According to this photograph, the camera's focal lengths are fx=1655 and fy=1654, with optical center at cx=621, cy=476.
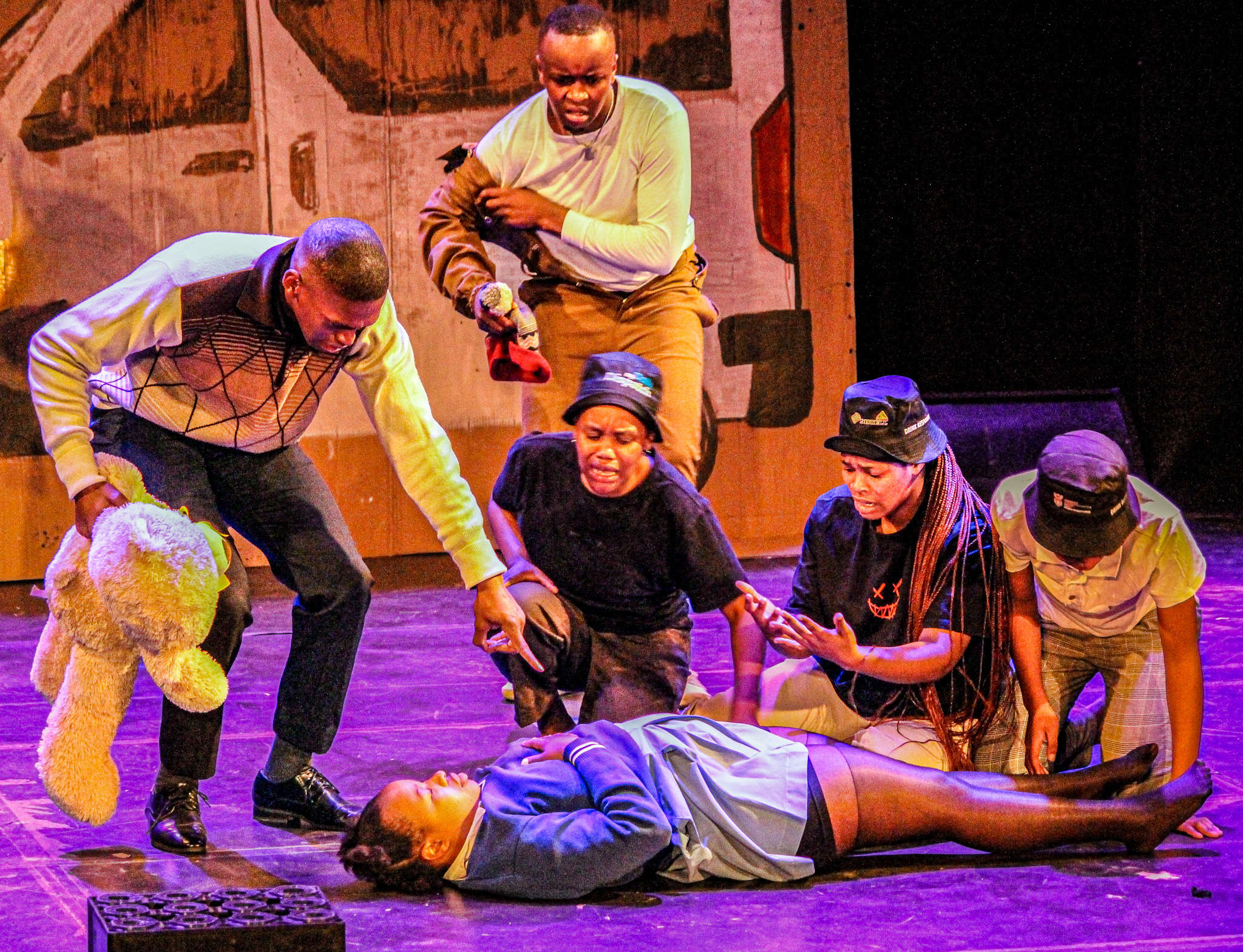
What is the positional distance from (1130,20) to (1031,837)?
491 cm

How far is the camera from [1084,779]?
341 cm

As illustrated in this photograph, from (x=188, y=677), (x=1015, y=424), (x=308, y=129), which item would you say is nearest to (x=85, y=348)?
(x=188, y=677)

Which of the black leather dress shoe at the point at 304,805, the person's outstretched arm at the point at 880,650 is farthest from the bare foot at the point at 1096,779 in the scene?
the black leather dress shoe at the point at 304,805

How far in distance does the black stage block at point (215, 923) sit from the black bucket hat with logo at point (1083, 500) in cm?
164

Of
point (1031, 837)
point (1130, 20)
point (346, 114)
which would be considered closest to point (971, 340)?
point (1130, 20)

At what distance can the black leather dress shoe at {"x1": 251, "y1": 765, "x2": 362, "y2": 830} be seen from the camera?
11.5ft

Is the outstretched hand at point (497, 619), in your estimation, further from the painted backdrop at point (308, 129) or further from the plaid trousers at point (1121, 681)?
the painted backdrop at point (308, 129)

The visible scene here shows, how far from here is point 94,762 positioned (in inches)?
124

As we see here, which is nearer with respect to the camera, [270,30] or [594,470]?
[594,470]

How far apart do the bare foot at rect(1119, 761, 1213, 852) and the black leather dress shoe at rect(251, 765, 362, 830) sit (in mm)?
1594

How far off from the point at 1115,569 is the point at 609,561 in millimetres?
1166

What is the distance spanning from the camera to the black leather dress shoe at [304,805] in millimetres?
3492

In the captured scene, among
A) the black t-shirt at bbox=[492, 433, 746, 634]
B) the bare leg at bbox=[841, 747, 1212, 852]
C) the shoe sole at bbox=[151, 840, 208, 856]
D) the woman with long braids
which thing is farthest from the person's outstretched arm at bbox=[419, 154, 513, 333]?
the bare leg at bbox=[841, 747, 1212, 852]

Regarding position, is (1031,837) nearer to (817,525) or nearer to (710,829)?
(710,829)
